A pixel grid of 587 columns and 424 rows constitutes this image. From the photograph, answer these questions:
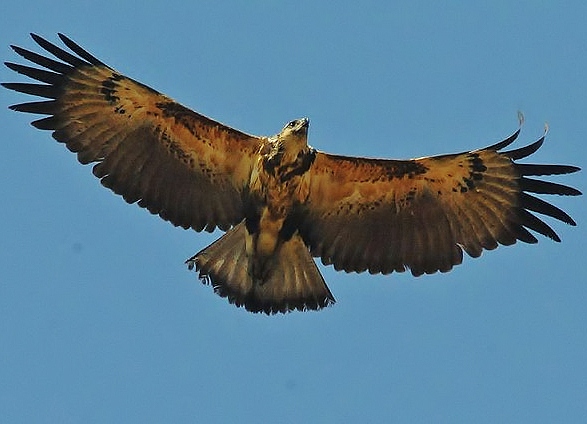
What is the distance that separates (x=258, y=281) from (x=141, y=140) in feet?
6.86

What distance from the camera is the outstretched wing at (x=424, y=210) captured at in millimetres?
27125

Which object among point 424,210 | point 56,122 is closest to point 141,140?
point 56,122

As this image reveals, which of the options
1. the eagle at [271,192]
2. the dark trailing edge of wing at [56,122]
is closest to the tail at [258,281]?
the eagle at [271,192]

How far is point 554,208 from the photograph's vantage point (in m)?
27.2

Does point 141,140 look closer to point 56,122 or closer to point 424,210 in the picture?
point 56,122

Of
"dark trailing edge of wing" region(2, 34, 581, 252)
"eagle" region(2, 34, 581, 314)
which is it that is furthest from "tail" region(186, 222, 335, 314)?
"dark trailing edge of wing" region(2, 34, 581, 252)

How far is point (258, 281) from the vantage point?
2738 centimetres

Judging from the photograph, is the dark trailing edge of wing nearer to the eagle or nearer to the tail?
the eagle

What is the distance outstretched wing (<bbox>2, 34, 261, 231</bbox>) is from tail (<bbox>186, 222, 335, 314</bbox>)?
34 centimetres

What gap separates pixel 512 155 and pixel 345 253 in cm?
224

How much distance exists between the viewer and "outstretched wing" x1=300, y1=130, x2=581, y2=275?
1068 inches

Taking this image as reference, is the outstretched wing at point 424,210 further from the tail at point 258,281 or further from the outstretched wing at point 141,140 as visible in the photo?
the outstretched wing at point 141,140

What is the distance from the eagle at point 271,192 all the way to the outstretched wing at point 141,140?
11 mm

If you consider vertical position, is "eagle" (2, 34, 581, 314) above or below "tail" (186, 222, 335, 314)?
above
